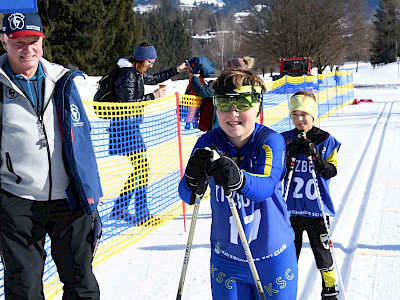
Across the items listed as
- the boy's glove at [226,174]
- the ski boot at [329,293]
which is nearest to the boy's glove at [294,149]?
the ski boot at [329,293]

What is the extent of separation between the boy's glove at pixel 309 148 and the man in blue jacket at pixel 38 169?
165 cm

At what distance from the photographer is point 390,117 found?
16406 mm

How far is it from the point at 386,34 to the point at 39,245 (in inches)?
3530

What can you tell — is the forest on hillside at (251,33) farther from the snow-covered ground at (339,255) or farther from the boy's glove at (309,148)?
the snow-covered ground at (339,255)

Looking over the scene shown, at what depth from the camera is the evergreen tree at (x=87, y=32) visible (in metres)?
28.0

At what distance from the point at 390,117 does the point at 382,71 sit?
4922 cm

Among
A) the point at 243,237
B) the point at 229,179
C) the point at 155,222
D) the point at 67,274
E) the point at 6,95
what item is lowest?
the point at 155,222

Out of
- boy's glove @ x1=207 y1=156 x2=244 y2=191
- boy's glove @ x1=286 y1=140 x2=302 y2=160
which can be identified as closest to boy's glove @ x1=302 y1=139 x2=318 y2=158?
boy's glove @ x1=286 y1=140 x2=302 y2=160

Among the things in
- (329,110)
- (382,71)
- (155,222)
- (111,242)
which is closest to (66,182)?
(111,242)

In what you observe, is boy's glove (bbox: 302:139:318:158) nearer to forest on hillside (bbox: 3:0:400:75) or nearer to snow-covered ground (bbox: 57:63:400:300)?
snow-covered ground (bbox: 57:63:400:300)

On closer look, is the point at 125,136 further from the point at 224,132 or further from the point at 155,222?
the point at 224,132

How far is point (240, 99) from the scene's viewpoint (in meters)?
2.37

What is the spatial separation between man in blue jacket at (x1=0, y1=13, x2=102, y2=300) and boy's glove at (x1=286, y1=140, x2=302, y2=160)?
1636 millimetres

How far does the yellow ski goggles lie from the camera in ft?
7.75
